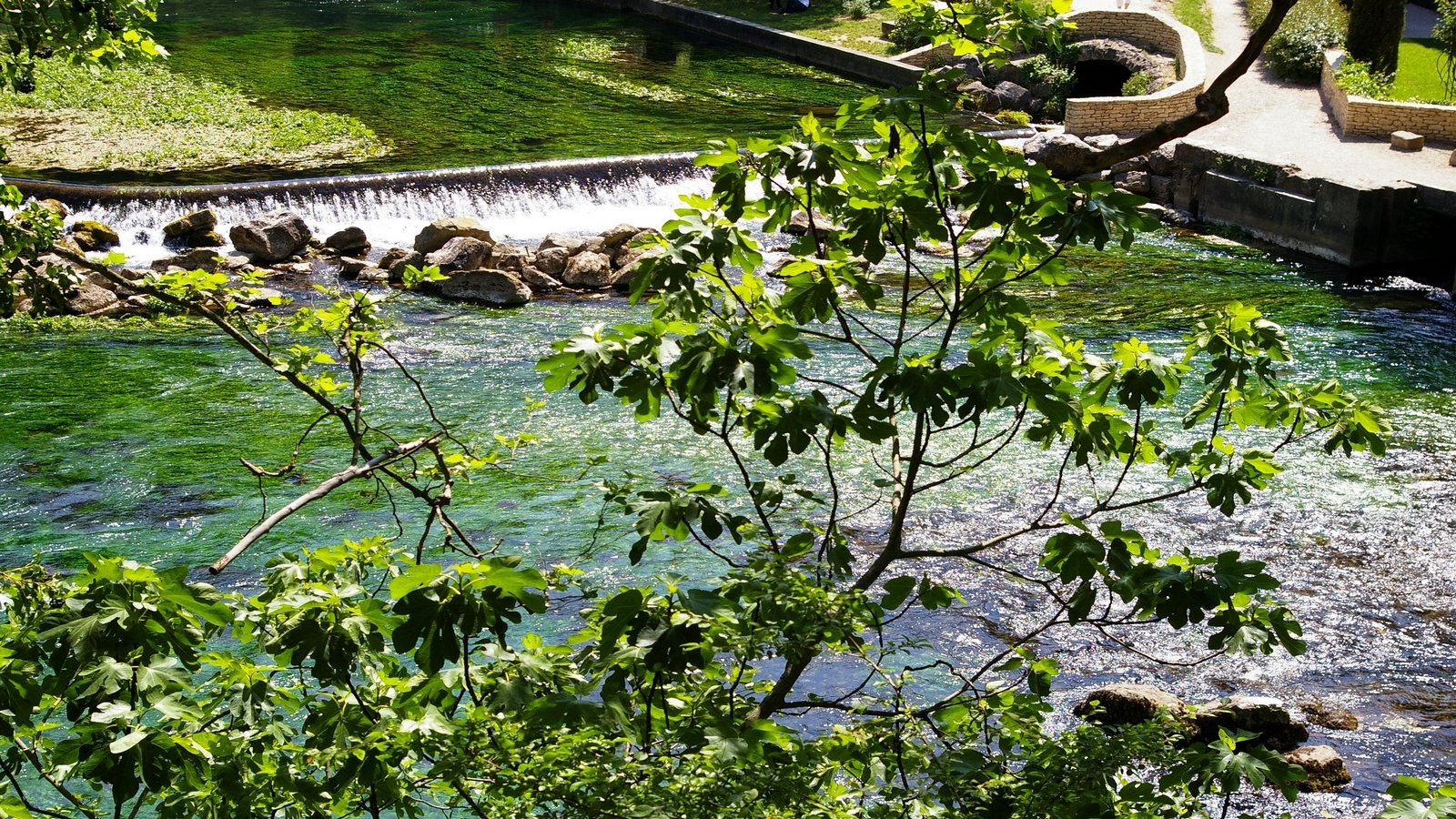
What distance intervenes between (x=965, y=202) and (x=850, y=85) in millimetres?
24762

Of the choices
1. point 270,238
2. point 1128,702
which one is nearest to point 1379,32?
point 270,238

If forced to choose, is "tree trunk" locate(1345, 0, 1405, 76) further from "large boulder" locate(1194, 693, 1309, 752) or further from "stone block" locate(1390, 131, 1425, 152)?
"large boulder" locate(1194, 693, 1309, 752)

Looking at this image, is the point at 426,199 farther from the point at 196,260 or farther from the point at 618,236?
the point at 196,260

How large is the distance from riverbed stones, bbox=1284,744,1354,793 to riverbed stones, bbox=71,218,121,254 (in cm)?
1402

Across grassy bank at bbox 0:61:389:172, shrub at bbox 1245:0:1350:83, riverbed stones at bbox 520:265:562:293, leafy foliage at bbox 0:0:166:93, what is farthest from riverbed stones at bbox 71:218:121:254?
shrub at bbox 1245:0:1350:83

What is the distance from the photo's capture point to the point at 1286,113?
21781 millimetres

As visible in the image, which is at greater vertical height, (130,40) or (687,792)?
(130,40)

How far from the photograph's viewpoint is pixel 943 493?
10375 millimetres

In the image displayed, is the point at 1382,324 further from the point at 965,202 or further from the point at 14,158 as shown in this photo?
the point at 14,158

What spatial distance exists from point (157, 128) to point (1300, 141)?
17148mm

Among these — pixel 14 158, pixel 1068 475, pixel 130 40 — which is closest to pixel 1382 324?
pixel 1068 475

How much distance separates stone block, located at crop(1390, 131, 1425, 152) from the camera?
19297 millimetres

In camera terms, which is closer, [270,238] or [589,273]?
[589,273]

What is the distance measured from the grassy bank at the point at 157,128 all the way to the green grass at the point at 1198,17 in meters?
15.6
